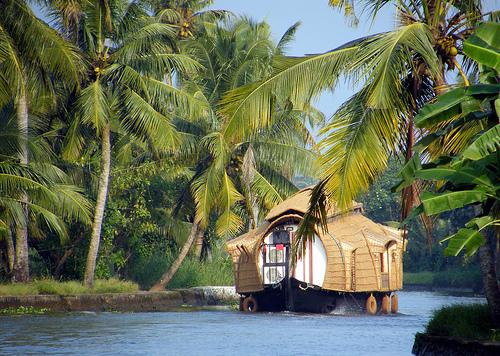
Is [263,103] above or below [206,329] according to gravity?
above

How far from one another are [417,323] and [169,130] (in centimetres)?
822

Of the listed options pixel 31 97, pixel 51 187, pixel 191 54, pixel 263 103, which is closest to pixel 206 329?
pixel 51 187

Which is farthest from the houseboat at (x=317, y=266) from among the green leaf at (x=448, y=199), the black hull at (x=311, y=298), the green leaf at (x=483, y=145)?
the green leaf at (x=483, y=145)

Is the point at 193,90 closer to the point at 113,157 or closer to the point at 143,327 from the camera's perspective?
the point at 113,157

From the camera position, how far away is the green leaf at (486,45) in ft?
32.3

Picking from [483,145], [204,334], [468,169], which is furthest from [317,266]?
[483,145]

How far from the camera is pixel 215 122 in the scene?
29.2 metres

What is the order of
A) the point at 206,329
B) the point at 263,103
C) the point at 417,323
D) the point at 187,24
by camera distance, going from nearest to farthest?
the point at 263,103, the point at 206,329, the point at 417,323, the point at 187,24

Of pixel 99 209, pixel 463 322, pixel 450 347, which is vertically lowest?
pixel 450 347

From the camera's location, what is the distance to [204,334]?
19.3 m

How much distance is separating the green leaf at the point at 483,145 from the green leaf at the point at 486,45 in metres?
0.72

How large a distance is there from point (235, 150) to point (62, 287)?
26.1 feet

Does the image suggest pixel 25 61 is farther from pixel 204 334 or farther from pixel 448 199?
pixel 448 199

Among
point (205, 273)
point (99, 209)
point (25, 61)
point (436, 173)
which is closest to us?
point (436, 173)
